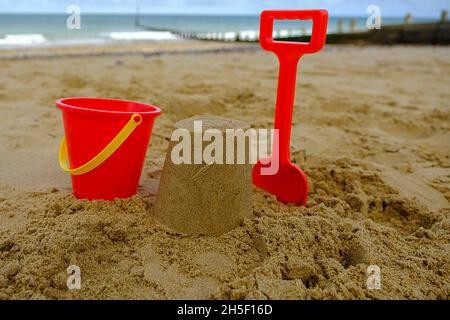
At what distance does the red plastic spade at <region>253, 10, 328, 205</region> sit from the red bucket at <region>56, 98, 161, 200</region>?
49 cm

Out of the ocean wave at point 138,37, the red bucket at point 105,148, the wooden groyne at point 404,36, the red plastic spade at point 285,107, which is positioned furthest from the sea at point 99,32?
the wooden groyne at point 404,36

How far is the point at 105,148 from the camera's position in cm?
139

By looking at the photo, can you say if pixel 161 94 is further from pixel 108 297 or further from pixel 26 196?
pixel 108 297

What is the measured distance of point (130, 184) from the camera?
1.53 meters

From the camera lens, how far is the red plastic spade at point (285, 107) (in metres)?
1.43

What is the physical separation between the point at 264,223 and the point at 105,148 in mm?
610

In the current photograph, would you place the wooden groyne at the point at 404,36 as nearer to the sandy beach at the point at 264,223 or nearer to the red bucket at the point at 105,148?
the sandy beach at the point at 264,223

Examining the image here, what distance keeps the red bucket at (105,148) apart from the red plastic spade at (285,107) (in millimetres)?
495

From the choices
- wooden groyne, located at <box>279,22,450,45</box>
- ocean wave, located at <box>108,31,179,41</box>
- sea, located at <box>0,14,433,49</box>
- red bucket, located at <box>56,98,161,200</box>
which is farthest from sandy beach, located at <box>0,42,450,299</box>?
ocean wave, located at <box>108,31,179,41</box>

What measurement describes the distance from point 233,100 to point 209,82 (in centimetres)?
69

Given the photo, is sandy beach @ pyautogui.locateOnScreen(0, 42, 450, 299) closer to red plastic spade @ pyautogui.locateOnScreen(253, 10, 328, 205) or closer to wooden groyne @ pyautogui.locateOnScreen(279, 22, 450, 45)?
red plastic spade @ pyautogui.locateOnScreen(253, 10, 328, 205)

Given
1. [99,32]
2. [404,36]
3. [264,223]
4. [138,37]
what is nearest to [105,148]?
[264,223]

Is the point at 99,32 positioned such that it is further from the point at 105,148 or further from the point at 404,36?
the point at 105,148

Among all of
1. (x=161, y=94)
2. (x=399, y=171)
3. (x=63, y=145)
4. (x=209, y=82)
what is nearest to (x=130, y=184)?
(x=63, y=145)
